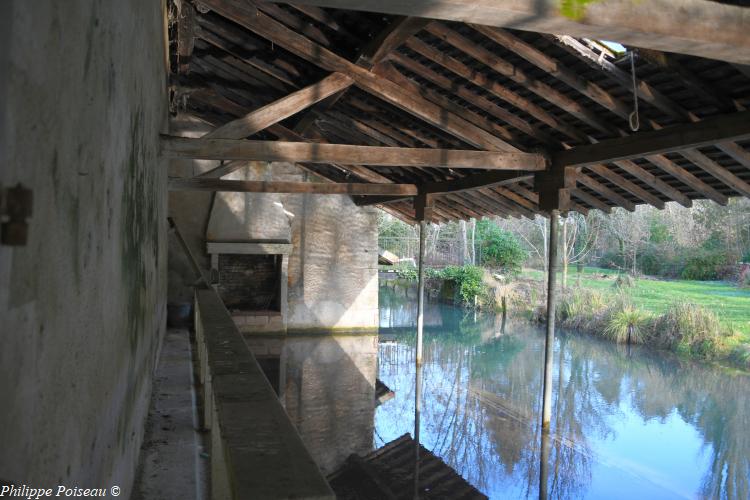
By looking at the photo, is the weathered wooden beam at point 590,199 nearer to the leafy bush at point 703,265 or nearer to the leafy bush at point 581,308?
the leafy bush at point 581,308

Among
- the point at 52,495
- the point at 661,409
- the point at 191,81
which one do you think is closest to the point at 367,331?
the point at 661,409

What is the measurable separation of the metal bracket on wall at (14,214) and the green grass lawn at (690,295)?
13.7 m

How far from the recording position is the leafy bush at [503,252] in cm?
2241

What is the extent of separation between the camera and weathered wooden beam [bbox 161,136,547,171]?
531cm

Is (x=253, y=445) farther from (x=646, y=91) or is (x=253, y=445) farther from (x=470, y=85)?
(x=470, y=85)

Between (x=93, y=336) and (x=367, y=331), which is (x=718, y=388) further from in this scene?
(x=93, y=336)

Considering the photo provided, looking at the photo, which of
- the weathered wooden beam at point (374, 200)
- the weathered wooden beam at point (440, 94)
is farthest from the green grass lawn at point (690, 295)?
the weathered wooden beam at point (440, 94)

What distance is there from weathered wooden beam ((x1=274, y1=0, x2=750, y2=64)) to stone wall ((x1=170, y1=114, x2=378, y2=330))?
33.0 feet

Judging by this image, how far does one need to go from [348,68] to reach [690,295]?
1522cm

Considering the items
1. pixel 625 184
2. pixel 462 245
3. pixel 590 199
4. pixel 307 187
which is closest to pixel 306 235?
pixel 307 187

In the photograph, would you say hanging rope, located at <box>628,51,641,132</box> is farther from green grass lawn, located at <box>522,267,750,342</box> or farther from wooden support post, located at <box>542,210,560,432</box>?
green grass lawn, located at <box>522,267,750,342</box>

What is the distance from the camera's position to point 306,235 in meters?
12.6

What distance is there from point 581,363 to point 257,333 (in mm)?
6946

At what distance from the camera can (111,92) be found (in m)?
2.05
